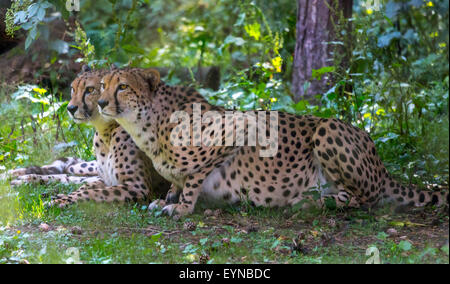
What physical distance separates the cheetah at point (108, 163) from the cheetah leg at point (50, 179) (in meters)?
0.01

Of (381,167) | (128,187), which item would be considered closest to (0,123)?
(128,187)

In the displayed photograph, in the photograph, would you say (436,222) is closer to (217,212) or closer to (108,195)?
(217,212)

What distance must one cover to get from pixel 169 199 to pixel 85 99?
4.22 feet

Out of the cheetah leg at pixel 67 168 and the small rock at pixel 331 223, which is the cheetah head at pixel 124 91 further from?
the small rock at pixel 331 223

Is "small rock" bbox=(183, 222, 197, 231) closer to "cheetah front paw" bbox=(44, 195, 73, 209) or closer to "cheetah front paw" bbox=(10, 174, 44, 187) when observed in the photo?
"cheetah front paw" bbox=(44, 195, 73, 209)

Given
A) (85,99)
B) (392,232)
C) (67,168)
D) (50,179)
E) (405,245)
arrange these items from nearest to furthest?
(405,245) < (392,232) < (85,99) < (50,179) < (67,168)

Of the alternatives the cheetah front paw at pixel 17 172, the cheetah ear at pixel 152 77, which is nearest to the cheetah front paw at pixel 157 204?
the cheetah ear at pixel 152 77

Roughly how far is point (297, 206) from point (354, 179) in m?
0.59

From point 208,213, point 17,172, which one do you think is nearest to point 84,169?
Answer: point 17,172

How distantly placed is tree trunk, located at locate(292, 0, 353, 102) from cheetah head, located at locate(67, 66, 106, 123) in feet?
10.1

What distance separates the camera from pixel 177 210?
5195mm

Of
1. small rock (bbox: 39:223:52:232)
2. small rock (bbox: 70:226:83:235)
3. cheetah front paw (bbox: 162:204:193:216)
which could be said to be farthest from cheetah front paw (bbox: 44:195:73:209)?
cheetah front paw (bbox: 162:204:193:216)

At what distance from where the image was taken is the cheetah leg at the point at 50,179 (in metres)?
6.34

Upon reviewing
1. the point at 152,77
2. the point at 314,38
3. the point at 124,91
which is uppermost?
the point at 314,38
